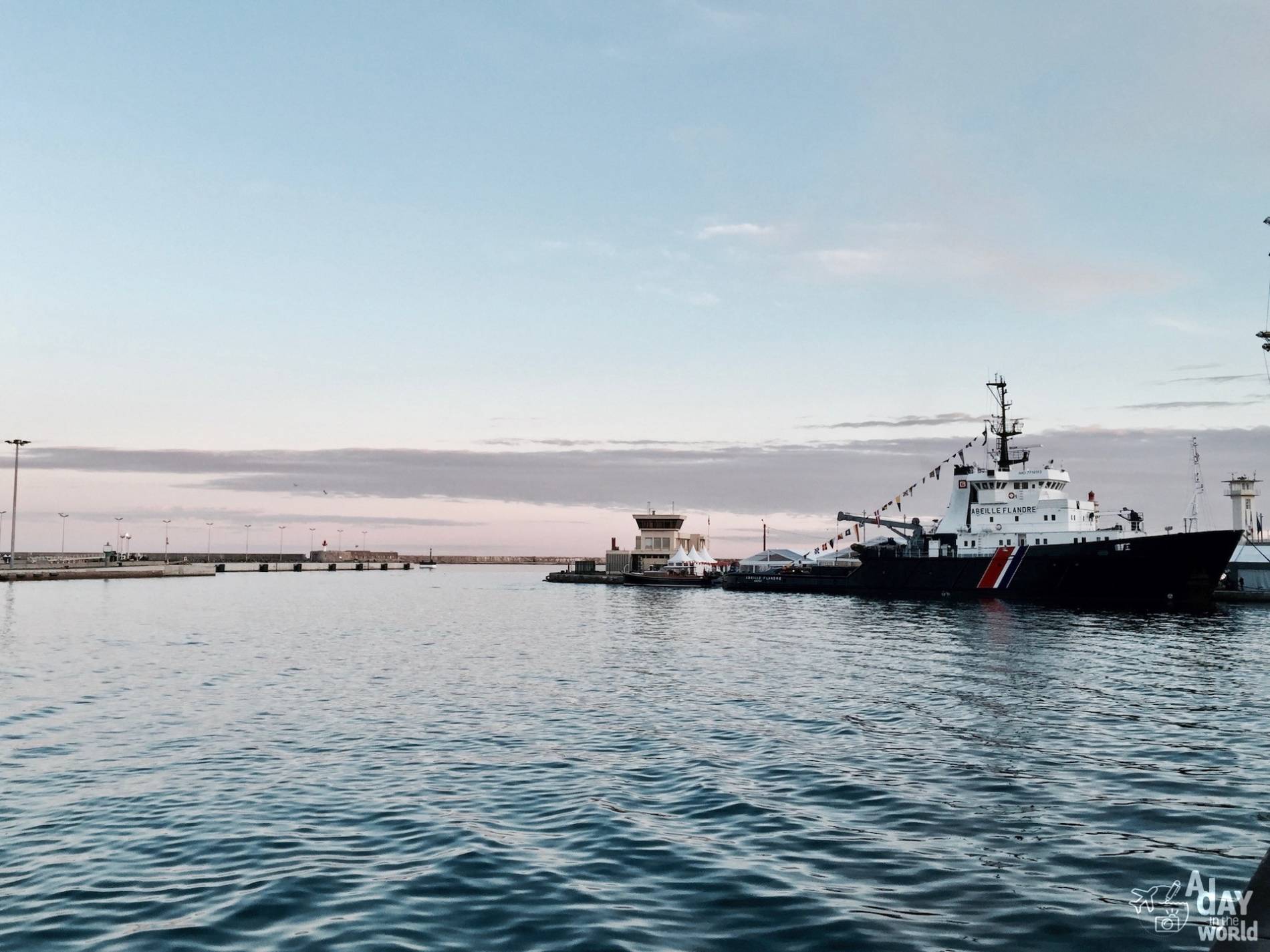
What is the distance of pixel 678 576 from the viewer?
115 m

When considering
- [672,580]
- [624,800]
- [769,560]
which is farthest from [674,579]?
[624,800]

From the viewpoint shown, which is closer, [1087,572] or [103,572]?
[1087,572]

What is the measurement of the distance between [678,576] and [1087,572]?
6061 centimetres

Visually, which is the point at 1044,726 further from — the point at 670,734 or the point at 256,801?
the point at 256,801

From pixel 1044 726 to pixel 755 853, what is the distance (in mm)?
11052

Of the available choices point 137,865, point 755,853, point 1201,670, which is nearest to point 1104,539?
point 1201,670

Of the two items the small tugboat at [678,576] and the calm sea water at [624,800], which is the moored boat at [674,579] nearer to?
the small tugboat at [678,576]

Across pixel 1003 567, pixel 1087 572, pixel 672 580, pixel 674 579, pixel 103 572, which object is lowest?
pixel 672 580

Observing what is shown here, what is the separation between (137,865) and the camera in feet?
33.9

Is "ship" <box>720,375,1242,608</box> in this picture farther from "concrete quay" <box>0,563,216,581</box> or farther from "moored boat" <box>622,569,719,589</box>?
"concrete quay" <box>0,563,216,581</box>

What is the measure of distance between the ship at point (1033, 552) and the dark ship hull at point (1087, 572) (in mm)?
64

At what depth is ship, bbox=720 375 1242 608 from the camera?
58.5 meters

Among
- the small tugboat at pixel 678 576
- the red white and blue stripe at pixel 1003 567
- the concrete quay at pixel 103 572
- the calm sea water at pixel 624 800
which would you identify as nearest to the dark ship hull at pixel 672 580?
the small tugboat at pixel 678 576

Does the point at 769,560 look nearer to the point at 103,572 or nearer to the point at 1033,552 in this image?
the point at 1033,552
